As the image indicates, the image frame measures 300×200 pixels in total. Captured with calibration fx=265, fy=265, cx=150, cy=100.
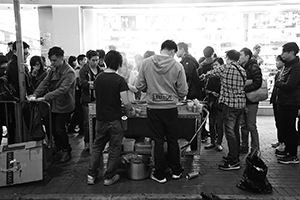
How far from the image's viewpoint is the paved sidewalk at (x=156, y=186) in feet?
12.3

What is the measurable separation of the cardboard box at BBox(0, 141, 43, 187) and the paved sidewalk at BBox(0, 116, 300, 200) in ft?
0.48

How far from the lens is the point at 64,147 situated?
5086 mm

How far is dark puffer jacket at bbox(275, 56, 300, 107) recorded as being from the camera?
182 inches

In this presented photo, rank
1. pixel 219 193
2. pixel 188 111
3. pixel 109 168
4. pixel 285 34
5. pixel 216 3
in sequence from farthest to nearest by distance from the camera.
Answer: pixel 285 34
pixel 216 3
pixel 188 111
pixel 109 168
pixel 219 193

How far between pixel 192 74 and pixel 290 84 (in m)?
2.00

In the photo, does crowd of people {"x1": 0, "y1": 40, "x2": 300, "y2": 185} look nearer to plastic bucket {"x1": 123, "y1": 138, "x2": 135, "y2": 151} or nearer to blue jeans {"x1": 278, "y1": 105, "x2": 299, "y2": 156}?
blue jeans {"x1": 278, "y1": 105, "x2": 299, "y2": 156}

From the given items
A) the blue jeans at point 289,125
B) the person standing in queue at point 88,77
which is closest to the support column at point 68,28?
the person standing in queue at point 88,77

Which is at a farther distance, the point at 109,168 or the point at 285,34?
Result: the point at 285,34

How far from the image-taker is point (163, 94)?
403cm

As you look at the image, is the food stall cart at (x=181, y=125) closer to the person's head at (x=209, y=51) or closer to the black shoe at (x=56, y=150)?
the black shoe at (x=56, y=150)

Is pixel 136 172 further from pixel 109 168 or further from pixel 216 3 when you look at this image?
pixel 216 3

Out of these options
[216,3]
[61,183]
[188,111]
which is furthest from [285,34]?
[61,183]

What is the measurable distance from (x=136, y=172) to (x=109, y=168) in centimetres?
45

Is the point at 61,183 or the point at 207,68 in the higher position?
the point at 207,68
